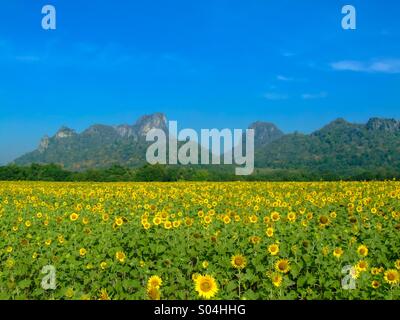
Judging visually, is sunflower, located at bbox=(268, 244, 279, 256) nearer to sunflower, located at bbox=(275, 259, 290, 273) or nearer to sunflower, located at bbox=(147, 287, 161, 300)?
sunflower, located at bbox=(275, 259, 290, 273)

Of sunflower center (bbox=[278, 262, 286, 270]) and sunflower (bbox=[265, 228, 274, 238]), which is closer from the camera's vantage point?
sunflower center (bbox=[278, 262, 286, 270])

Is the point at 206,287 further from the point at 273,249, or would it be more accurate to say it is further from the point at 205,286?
the point at 273,249

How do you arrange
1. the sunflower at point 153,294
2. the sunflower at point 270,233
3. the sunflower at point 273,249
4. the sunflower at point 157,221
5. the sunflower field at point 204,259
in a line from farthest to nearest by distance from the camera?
the sunflower at point 157,221 → the sunflower at point 270,233 → the sunflower at point 273,249 → the sunflower field at point 204,259 → the sunflower at point 153,294

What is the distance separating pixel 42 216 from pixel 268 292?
27.6 ft

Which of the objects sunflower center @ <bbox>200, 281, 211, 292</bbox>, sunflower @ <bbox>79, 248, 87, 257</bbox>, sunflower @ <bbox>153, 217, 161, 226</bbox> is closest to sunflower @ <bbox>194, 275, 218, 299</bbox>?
sunflower center @ <bbox>200, 281, 211, 292</bbox>

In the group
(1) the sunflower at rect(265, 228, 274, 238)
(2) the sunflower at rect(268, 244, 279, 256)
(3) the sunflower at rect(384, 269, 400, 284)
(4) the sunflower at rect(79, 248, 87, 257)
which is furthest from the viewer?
(1) the sunflower at rect(265, 228, 274, 238)

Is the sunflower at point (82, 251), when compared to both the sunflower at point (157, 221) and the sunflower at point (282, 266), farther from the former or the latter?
the sunflower at point (282, 266)

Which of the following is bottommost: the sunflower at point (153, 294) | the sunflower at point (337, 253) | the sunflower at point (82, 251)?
the sunflower at point (153, 294)

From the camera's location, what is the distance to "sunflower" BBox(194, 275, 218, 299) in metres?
5.46

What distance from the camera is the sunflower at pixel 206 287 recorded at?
215 inches

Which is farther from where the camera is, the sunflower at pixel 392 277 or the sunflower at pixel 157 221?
the sunflower at pixel 157 221

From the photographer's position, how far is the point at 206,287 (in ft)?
18.1

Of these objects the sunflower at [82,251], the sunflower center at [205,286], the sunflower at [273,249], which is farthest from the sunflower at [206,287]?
the sunflower at [82,251]
